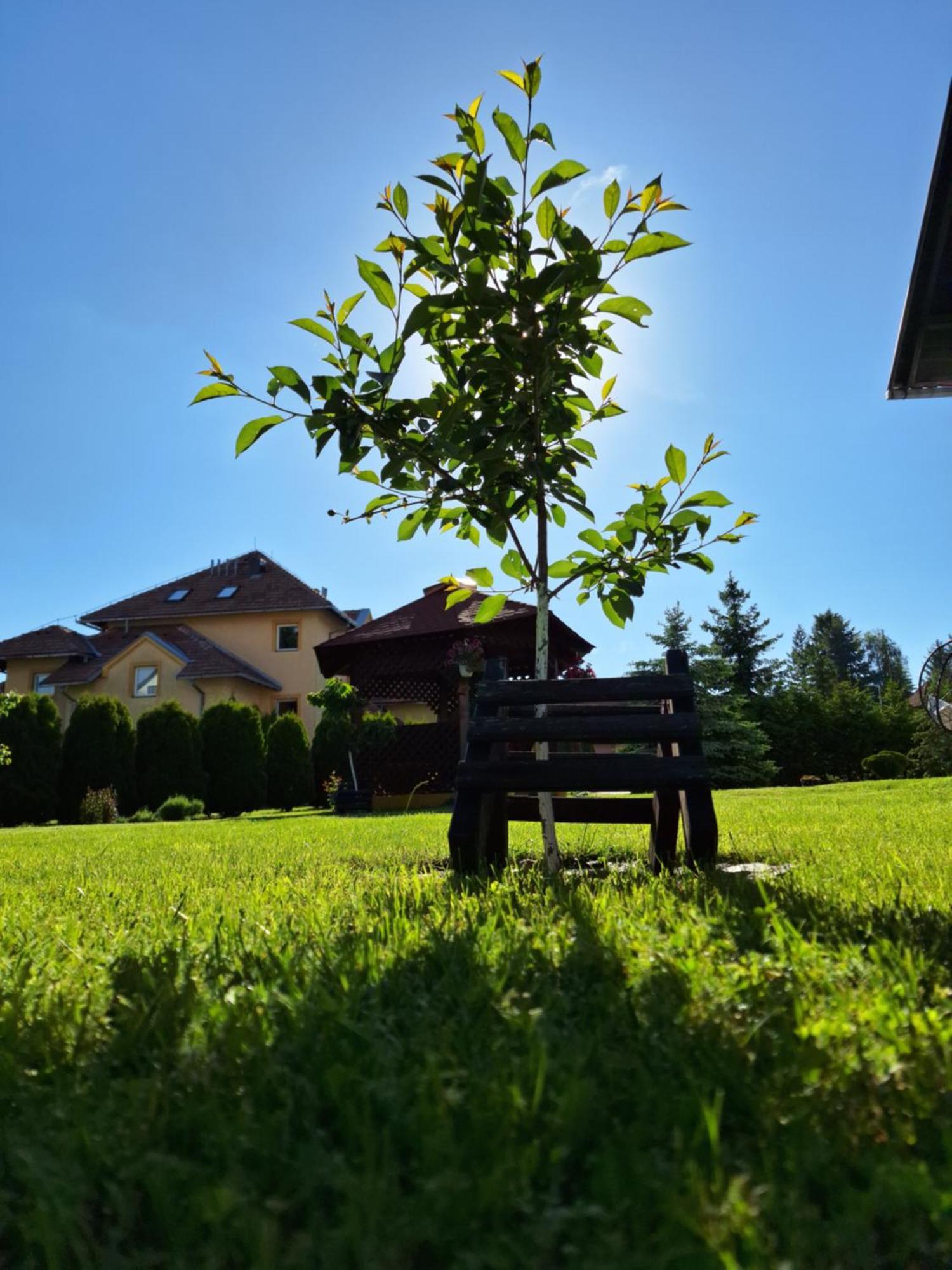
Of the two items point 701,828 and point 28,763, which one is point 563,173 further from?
point 28,763

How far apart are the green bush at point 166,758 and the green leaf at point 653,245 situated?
15.7 m

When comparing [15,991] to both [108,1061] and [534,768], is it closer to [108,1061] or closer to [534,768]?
[108,1061]

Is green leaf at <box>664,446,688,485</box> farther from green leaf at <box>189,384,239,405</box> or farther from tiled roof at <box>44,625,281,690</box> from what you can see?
tiled roof at <box>44,625,281,690</box>

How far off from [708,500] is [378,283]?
135 cm

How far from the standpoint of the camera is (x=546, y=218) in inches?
97.1

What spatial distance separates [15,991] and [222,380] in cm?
180

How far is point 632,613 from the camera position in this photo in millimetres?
3121

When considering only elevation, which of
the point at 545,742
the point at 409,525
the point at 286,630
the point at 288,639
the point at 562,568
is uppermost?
the point at 286,630

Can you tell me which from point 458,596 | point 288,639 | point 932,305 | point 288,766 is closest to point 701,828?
point 458,596

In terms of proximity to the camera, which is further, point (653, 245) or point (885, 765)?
point (885, 765)

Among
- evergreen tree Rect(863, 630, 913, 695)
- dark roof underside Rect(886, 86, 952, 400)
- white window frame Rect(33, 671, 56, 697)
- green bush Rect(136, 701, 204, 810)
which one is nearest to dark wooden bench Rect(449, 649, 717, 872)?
dark roof underside Rect(886, 86, 952, 400)

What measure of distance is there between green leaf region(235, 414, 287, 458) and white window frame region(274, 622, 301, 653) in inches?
872

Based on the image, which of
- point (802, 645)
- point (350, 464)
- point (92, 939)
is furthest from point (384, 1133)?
point (802, 645)

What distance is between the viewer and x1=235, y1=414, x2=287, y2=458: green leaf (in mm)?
2434
